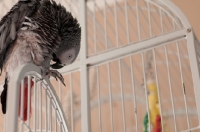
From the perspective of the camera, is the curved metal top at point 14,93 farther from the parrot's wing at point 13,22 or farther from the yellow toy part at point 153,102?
the yellow toy part at point 153,102

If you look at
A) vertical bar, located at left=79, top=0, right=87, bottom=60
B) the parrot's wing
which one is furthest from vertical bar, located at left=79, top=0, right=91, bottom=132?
the parrot's wing

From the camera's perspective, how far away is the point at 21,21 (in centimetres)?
74

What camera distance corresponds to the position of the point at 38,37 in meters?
0.74

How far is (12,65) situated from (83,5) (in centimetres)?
37

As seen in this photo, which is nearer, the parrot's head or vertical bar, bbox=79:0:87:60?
the parrot's head

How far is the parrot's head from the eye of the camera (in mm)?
800

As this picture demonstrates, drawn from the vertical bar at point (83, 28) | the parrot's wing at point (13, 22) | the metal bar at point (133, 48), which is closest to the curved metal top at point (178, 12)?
the metal bar at point (133, 48)

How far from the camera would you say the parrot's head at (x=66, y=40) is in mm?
800

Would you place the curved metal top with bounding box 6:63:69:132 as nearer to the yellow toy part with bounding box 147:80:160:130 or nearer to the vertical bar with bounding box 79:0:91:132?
the vertical bar with bounding box 79:0:91:132

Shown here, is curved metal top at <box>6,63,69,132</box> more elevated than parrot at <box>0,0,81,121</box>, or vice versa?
parrot at <box>0,0,81,121</box>

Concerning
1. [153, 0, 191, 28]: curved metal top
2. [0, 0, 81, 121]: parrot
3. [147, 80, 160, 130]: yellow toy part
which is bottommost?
[147, 80, 160, 130]: yellow toy part

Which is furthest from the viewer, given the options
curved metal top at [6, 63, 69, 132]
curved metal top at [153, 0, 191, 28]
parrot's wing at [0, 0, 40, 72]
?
curved metal top at [153, 0, 191, 28]

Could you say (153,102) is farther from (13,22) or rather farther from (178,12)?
(13,22)

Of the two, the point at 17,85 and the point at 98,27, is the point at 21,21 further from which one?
the point at 98,27
